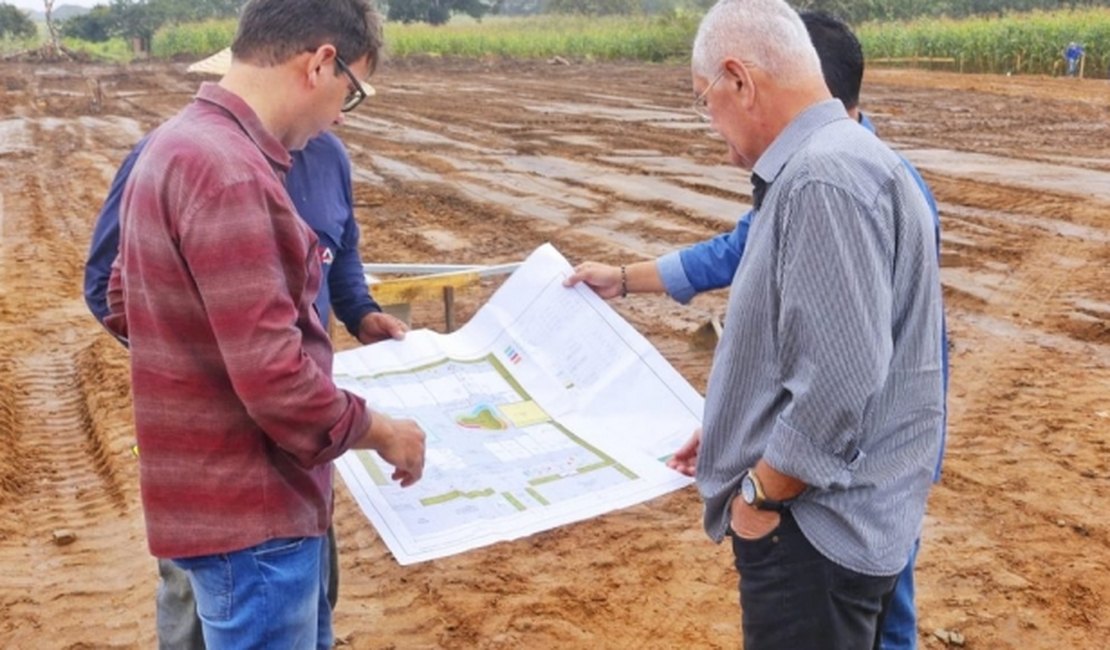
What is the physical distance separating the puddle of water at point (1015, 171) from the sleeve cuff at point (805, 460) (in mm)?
10189

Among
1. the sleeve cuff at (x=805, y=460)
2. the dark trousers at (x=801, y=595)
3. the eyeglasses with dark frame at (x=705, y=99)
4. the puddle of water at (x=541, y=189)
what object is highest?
the eyeglasses with dark frame at (x=705, y=99)

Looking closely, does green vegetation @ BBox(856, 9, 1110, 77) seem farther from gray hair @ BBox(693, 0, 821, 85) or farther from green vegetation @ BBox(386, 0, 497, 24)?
green vegetation @ BBox(386, 0, 497, 24)

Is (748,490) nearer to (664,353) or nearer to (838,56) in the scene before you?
(838,56)

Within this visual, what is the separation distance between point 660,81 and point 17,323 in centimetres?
2316

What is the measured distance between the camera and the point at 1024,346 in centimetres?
689

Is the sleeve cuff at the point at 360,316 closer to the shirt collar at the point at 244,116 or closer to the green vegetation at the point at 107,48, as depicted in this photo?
the shirt collar at the point at 244,116

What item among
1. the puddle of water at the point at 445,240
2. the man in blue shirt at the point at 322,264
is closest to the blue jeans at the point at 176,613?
the man in blue shirt at the point at 322,264

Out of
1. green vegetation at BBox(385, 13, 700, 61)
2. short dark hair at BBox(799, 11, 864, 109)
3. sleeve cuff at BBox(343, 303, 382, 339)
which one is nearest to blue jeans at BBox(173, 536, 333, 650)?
sleeve cuff at BBox(343, 303, 382, 339)

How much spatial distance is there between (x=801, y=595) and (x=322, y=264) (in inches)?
62.0

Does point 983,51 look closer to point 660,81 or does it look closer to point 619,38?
point 660,81

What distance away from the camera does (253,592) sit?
2000 mm

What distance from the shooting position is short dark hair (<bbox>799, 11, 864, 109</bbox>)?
2549mm

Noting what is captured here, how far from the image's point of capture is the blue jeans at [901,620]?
2.93 meters

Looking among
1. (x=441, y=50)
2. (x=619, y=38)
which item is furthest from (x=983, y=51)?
(x=441, y=50)
